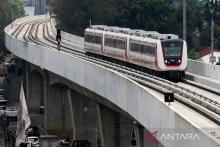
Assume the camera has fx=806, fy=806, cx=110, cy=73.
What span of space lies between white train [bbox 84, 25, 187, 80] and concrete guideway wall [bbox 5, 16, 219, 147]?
17.6 feet

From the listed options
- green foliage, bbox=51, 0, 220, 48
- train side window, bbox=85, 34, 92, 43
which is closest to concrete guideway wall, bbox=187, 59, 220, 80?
train side window, bbox=85, 34, 92, 43

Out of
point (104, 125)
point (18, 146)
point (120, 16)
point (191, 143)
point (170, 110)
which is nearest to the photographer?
point (191, 143)

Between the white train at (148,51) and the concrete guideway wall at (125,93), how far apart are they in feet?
17.6

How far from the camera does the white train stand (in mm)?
58031

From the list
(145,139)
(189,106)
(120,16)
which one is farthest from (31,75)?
(189,106)

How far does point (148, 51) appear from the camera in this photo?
2398 inches

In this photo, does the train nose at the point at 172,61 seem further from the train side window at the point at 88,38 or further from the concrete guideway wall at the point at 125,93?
the train side window at the point at 88,38

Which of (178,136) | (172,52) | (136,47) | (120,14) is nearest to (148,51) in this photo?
(172,52)

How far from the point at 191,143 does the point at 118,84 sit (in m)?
17.3

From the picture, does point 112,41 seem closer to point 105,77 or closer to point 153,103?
point 105,77

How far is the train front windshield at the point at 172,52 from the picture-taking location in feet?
191

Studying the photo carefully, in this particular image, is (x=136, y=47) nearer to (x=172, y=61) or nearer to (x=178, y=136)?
(x=172, y=61)

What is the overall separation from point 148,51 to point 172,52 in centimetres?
274

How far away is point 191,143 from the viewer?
1168 inches
